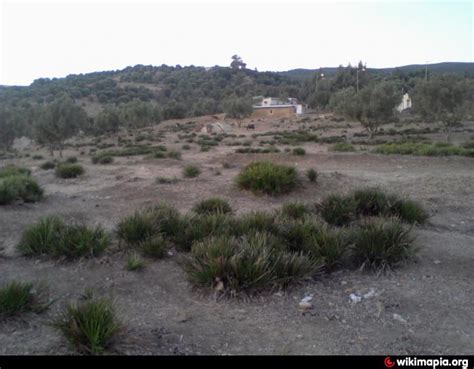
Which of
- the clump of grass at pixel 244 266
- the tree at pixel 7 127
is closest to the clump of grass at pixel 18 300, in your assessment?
the clump of grass at pixel 244 266

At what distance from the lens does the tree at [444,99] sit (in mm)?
34188

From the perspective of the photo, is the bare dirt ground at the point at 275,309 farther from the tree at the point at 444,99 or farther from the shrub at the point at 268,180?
the tree at the point at 444,99

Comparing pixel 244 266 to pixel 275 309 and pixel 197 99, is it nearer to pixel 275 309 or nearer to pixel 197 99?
pixel 275 309

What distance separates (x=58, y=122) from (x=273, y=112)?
61797 mm

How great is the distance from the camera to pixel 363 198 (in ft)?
33.1

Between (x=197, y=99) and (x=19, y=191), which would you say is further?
(x=197, y=99)

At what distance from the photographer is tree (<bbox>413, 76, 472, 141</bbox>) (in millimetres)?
34188

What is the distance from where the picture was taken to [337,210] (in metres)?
9.35

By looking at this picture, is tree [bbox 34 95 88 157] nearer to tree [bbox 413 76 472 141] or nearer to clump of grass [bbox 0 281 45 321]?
tree [bbox 413 76 472 141]

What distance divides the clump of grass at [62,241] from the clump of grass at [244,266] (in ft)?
5.78

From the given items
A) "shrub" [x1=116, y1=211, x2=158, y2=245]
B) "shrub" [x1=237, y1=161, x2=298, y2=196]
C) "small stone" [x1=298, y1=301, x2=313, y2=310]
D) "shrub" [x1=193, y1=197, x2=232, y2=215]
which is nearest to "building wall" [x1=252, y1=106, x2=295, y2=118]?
"shrub" [x1=237, y1=161, x2=298, y2=196]

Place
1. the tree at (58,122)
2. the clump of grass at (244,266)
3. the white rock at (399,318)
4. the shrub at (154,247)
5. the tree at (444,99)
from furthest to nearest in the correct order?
the tree at (58,122) → the tree at (444,99) → the shrub at (154,247) → the clump of grass at (244,266) → the white rock at (399,318)

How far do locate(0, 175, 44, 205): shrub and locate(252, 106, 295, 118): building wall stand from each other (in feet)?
257

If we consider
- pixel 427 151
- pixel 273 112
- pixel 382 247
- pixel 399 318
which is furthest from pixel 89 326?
pixel 273 112
